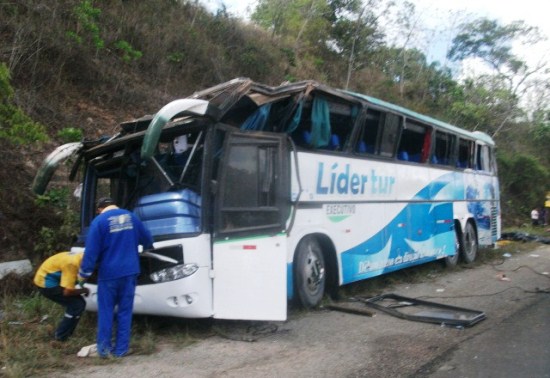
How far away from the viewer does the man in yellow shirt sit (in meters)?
5.83

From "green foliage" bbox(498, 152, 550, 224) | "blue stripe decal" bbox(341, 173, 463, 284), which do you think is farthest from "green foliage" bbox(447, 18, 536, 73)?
"blue stripe decal" bbox(341, 173, 463, 284)

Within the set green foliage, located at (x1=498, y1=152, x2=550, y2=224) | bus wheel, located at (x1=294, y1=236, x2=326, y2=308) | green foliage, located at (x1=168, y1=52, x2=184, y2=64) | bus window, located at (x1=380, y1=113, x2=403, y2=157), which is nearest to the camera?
bus wheel, located at (x1=294, y1=236, x2=326, y2=308)

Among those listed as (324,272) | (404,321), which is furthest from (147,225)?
(404,321)

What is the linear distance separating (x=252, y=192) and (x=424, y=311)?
305cm

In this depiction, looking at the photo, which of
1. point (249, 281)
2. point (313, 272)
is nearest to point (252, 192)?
point (249, 281)

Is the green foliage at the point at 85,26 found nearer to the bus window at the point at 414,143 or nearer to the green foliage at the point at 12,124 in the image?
the green foliage at the point at 12,124

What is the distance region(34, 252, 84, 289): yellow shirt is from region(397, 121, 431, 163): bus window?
644 centimetres

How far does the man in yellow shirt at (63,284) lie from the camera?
5.83 m

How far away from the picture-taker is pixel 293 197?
23.5 feet

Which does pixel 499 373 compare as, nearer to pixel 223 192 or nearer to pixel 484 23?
pixel 223 192

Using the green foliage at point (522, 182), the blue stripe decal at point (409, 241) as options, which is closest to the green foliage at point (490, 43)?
the green foliage at point (522, 182)

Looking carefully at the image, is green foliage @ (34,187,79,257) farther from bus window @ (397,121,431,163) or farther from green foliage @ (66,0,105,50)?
bus window @ (397,121,431,163)

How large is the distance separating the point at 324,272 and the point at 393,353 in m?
2.40

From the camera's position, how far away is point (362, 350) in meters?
5.87
